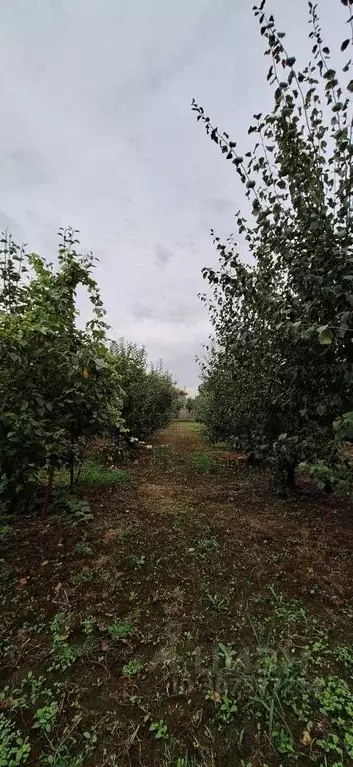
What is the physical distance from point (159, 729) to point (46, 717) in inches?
18.8

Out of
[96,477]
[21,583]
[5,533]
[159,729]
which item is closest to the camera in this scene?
[159,729]

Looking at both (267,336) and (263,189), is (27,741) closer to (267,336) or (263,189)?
(267,336)

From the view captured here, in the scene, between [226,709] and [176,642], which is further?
[176,642]

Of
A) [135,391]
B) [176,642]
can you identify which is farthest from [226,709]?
[135,391]

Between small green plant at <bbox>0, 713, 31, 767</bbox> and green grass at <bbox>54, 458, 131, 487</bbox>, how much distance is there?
2.85 m

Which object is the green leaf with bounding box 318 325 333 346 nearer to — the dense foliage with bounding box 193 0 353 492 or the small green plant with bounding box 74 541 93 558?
the dense foliage with bounding box 193 0 353 492

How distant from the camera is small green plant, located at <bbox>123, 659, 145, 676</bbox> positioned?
155cm

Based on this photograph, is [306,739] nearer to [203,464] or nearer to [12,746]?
[12,746]

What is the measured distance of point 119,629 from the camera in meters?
1.80

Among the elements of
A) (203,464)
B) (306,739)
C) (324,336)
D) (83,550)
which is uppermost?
(324,336)

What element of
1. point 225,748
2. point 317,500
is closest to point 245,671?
point 225,748

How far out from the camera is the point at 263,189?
224cm

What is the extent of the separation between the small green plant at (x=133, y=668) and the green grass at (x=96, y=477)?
2749mm

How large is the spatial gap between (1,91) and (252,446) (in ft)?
17.1
